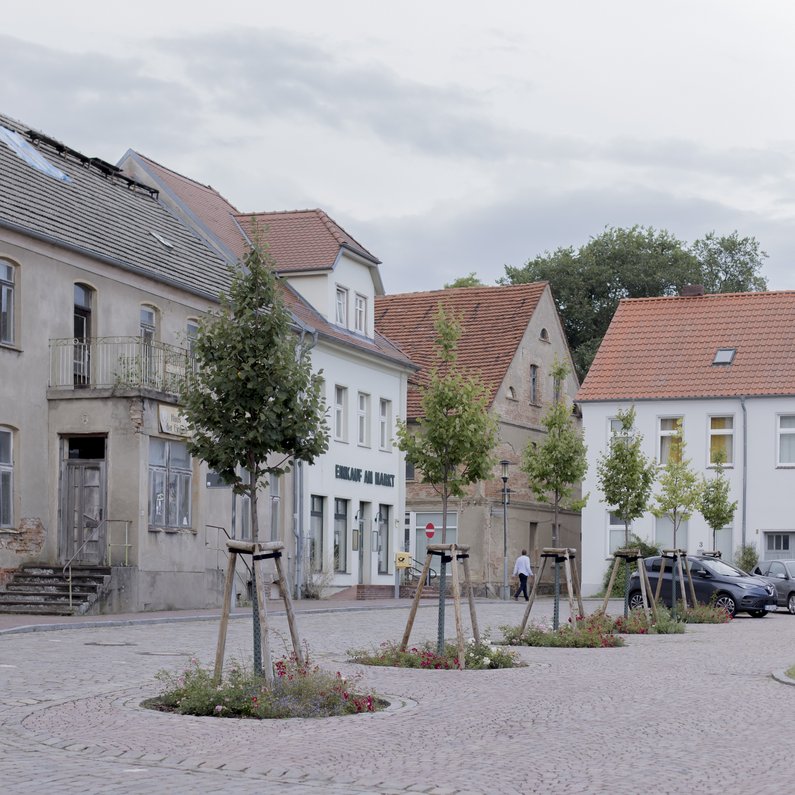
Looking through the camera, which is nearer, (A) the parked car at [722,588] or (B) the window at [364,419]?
(A) the parked car at [722,588]

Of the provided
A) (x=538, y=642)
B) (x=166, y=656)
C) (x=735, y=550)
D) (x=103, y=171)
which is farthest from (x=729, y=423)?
(x=166, y=656)

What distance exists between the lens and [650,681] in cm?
1641

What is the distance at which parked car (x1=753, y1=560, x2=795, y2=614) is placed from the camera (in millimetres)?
39375

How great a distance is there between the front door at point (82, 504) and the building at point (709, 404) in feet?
76.4

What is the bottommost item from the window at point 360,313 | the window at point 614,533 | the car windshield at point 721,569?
the car windshield at point 721,569

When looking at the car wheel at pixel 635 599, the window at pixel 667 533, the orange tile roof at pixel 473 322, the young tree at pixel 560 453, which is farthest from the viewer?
the orange tile roof at pixel 473 322

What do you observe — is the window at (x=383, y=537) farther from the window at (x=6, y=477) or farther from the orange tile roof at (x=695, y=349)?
the window at (x=6, y=477)

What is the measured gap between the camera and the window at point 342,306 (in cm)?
4472

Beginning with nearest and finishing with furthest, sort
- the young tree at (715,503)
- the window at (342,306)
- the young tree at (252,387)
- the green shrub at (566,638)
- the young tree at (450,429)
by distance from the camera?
the young tree at (252,387)
the young tree at (450,429)
the green shrub at (566,638)
the window at (342,306)
the young tree at (715,503)

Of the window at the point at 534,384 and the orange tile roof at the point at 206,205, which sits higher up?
the orange tile roof at the point at 206,205

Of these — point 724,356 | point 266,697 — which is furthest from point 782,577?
point 266,697

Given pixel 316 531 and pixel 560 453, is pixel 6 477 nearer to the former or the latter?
pixel 560 453

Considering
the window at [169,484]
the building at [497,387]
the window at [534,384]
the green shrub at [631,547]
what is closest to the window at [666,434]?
the green shrub at [631,547]

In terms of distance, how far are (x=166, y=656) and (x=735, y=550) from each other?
34.1m
